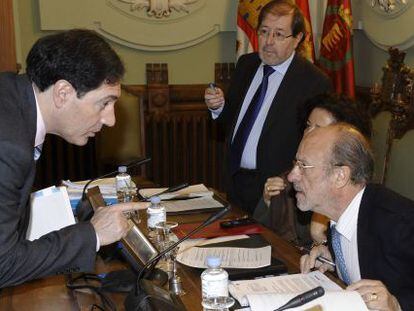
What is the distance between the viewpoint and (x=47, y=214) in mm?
1882

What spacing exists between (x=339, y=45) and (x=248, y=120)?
1.35 metres

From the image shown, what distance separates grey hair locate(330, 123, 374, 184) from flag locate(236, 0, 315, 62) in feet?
8.07

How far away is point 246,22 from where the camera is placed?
4.27 m

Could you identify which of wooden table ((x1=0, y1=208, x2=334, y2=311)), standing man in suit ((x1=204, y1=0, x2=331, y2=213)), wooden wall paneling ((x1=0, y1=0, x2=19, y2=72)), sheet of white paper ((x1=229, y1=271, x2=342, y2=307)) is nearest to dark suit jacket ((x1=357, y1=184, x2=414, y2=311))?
sheet of white paper ((x1=229, y1=271, x2=342, y2=307))

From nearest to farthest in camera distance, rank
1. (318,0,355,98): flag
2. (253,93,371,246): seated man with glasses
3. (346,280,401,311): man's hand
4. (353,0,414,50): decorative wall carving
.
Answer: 1. (346,280,401,311): man's hand
2. (253,93,371,246): seated man with glasses
3. (353,0,414,50): decorative wall carving
4. (318,0,355,98): flag

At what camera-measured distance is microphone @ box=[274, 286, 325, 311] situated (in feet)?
4.27

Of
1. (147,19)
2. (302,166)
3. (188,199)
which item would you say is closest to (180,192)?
(188,199)

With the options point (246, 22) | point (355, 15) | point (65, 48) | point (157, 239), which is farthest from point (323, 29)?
point (65, 48)

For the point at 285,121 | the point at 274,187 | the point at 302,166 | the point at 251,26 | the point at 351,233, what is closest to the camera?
the point at 351,233

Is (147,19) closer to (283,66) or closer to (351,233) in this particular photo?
(283,66)

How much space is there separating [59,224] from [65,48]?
25.4 inches

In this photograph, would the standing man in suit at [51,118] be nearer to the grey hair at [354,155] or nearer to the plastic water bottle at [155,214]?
the plastic water bottle at [155,214]

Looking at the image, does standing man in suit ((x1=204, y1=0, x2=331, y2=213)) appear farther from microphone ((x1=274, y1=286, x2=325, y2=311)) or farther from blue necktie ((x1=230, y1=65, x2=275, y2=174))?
microphone ((x1=274, y1=286, x2=325, y2=311))

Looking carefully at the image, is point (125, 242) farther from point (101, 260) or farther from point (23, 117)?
point (23, 117)
